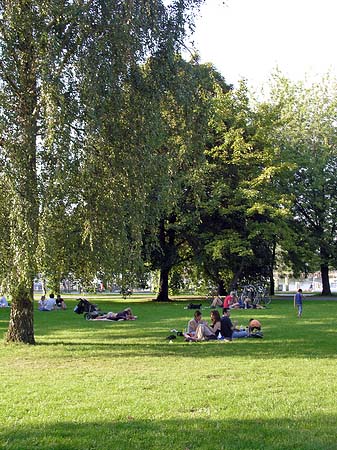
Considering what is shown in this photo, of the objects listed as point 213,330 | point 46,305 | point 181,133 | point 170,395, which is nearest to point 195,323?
point 213,330

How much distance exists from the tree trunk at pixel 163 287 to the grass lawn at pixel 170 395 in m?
28.1

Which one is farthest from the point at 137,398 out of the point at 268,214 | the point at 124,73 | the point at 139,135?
the point at 268,214

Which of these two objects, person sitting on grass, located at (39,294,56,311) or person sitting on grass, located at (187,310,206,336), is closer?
person sitting on grass, located at (187,310,206,336)

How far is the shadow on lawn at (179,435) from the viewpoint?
21.0 feet

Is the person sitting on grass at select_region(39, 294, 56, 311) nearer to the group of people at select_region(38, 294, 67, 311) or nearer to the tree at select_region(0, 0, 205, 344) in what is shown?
the group of people at select_region(38, 294, 67, 311)

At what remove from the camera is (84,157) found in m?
14.5

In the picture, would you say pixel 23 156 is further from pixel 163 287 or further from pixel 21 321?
pixel 163 287

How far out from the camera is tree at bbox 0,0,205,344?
14.1 meters

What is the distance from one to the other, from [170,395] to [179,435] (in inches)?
92.9

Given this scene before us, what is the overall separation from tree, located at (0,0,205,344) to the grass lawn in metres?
2.85

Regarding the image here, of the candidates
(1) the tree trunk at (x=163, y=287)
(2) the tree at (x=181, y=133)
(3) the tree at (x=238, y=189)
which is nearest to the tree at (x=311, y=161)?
Result: (3) the tree at (x=238, y=189)

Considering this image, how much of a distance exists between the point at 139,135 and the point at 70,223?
2939mm

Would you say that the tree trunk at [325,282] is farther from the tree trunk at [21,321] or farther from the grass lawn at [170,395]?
the tree trunk at [21,321]

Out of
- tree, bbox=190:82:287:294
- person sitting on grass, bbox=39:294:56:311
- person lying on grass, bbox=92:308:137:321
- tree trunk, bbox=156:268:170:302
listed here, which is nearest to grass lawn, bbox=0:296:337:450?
person lying on grass, bbox=92:308:137:321
